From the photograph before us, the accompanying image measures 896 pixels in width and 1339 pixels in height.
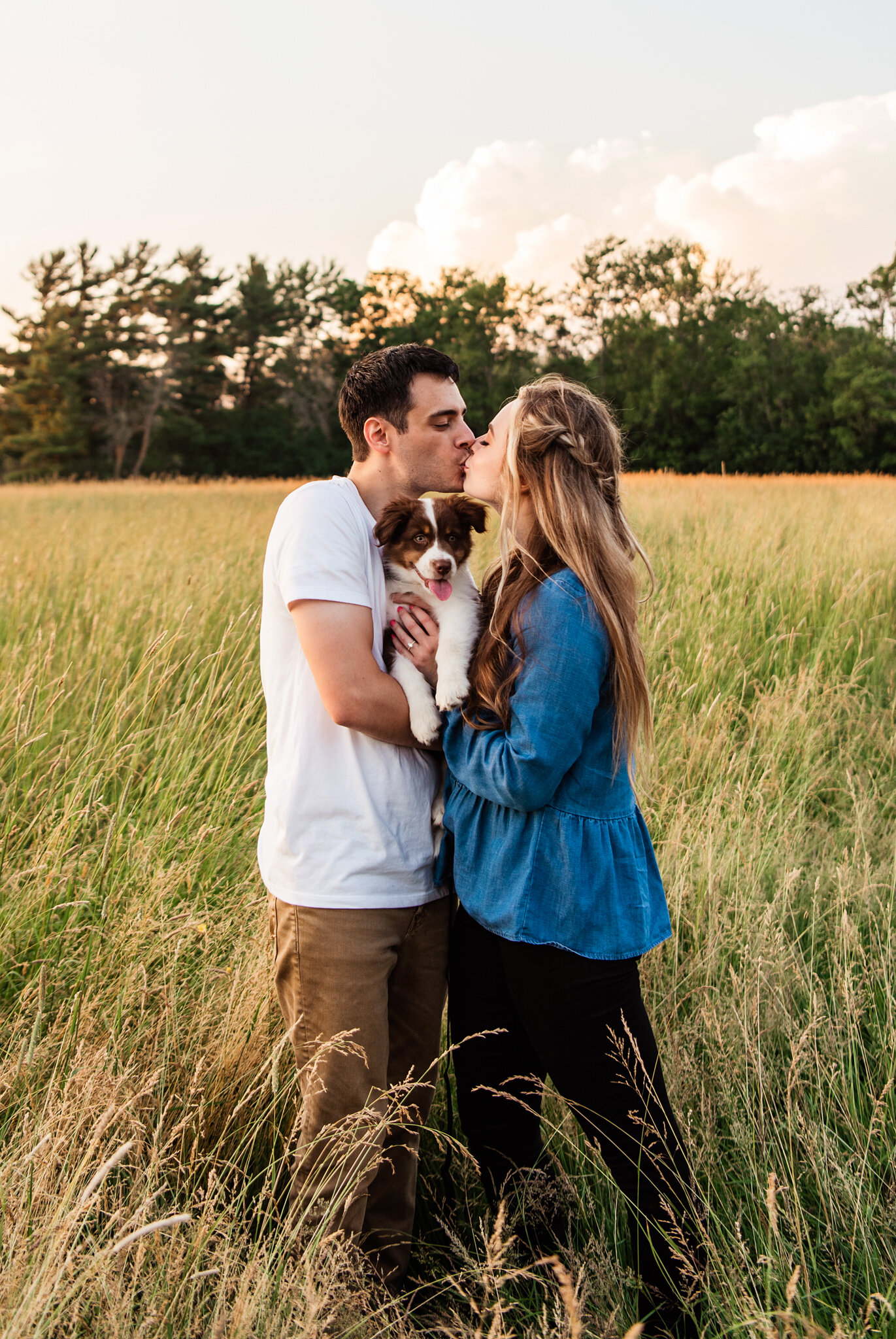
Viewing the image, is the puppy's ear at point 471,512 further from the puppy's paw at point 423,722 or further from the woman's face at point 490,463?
the puppy's paw at point 423,722

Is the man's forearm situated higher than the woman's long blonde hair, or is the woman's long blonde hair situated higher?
the woman's long blonde hair

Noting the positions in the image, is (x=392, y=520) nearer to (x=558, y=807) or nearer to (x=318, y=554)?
(x=318, y=554)

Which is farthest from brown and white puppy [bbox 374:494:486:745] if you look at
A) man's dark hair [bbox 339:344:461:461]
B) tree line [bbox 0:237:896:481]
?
tree line [bbox 0:237:896:481]

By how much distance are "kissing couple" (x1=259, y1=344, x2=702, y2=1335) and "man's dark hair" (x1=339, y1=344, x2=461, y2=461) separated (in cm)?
30

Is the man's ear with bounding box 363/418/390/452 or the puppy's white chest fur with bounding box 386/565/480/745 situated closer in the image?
the puppy's white chest fur with bounding box 386/565/480/745

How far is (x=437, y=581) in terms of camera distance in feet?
7.62

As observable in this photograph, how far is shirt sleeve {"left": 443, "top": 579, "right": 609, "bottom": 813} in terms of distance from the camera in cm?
178

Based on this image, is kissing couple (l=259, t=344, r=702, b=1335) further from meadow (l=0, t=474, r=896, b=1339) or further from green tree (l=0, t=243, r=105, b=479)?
green tree (l=0, t=243, r=105, b=479)

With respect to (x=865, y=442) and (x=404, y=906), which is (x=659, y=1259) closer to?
(x=404, y=906)

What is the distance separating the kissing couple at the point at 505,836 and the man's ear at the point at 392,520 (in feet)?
0.29

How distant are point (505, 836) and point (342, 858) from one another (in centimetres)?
→ 37

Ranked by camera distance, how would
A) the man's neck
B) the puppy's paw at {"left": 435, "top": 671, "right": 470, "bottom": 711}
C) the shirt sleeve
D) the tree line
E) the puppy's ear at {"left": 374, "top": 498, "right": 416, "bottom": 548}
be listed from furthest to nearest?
the tree line
the man's neck
the puppy's ear at {"left": 374, "top": 498, "right": 416, "bottom": 548}
the puppy's paw at {"left": 435, "top": 671, "right": 470, "bottom": 711}
the shirt sleeve

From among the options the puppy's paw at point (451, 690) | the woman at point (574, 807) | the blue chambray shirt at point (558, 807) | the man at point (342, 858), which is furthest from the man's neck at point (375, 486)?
A: the blue chambray shirt at point (558, 807)

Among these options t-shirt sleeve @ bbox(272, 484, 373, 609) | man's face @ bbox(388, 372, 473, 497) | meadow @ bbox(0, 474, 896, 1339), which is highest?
man's face @ bbox(388, 372, 473, 497)
